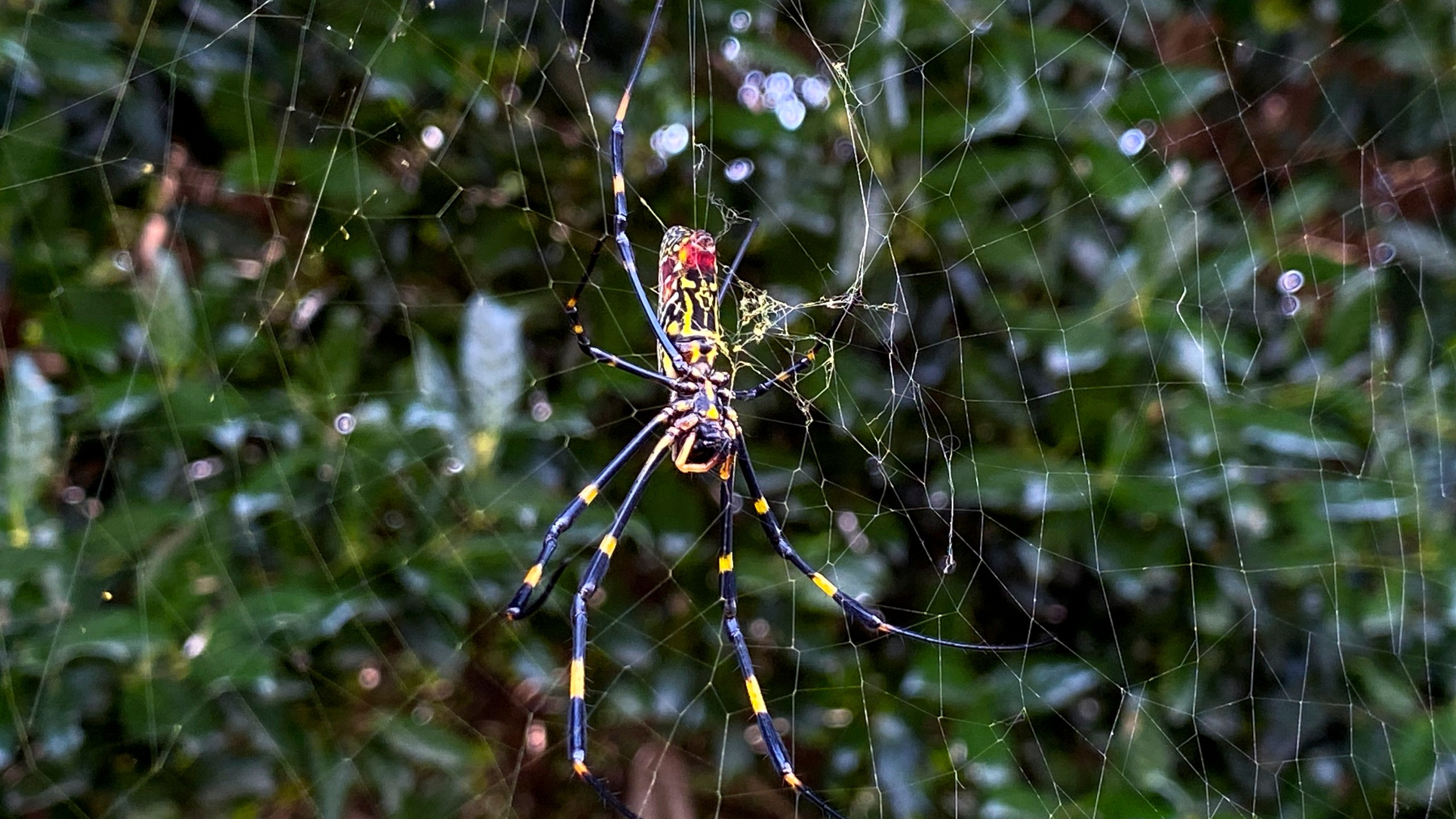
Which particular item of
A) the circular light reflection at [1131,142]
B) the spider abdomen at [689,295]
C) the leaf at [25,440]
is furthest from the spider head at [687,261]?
the leaf at [25,440]

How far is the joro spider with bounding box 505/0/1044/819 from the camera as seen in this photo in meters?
0.78

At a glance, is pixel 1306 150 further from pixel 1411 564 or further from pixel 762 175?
pixel 762 175

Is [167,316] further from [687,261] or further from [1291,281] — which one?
[1291,281]

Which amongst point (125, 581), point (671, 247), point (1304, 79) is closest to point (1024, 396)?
point (671, 247)

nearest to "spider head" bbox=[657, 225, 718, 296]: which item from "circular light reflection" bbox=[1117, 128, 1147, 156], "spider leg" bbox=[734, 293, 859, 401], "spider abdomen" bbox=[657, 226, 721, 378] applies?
"spider abdomen" bbox=[657, 226, 721, 378]

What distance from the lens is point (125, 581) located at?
801 millimetres

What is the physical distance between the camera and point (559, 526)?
809mm

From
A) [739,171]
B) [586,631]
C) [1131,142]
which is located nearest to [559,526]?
[586,631]

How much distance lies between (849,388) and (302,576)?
0.55 meters

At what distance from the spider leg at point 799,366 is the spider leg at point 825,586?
0.15ft

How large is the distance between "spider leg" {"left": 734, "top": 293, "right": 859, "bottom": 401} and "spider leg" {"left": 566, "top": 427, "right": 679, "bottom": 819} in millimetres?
77

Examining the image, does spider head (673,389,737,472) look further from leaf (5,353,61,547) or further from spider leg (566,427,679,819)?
leaf (5,353,61,547)

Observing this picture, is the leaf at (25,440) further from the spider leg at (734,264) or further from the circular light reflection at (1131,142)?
the circular light reflection at (1131,142)

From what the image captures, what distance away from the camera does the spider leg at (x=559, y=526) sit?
0.79 meters
